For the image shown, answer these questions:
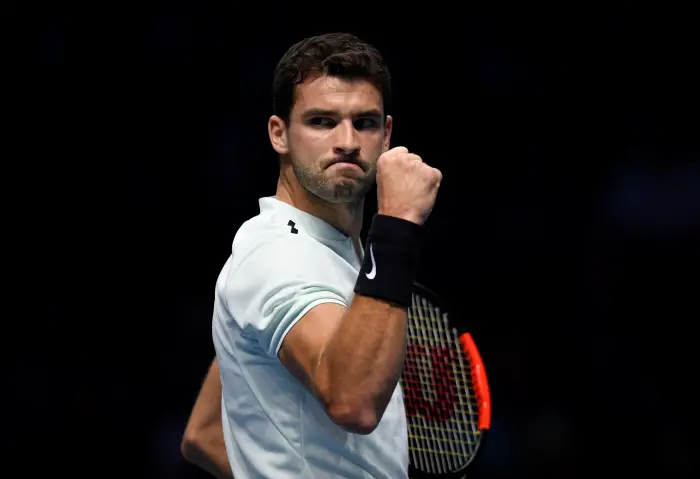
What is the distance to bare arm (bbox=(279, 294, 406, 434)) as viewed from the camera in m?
1.77

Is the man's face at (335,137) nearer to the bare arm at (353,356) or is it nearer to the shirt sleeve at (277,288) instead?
the shirt sleeve at (277,288)

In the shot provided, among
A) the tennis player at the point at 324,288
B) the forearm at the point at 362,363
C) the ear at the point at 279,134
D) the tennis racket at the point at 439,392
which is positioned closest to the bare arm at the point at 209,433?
the tennis player at the point at 324,288

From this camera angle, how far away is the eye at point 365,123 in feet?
7.20

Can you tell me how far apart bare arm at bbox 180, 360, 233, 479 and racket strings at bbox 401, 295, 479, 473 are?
0.50m

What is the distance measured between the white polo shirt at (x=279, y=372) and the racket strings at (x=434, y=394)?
0.52 m

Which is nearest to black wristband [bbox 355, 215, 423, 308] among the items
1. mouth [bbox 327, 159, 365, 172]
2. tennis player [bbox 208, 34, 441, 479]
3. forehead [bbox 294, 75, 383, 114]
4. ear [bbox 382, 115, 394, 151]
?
tennis player [bbox 208, 34, 441, 479]

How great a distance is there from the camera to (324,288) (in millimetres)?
1913

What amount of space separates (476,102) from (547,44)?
1.66 ft

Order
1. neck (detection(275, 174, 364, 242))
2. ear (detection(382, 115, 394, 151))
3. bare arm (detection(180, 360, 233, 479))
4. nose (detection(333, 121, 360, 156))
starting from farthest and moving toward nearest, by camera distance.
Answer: bare arm (detection(180, 360, 233, 479)), ear (detection(382, 115, 394, 151)), neck (detection(275, 174, 364, 242)), nose (detection(333, 121, 360, 156))

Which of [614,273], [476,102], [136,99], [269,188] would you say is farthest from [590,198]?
[136,99]

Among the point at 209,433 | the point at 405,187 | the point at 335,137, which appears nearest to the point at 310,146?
the point at 335,137

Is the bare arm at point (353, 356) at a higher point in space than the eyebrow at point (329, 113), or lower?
lower

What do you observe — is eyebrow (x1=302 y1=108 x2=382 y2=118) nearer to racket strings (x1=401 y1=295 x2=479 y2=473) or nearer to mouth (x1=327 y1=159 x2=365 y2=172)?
mouth (x1=327 y1=159 x2=365 y2=172)

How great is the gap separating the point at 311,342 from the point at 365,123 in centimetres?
60
